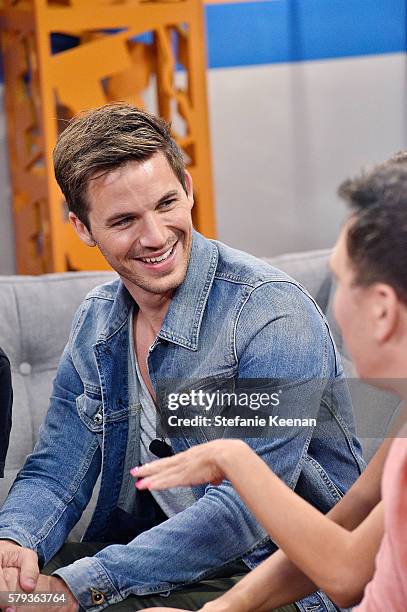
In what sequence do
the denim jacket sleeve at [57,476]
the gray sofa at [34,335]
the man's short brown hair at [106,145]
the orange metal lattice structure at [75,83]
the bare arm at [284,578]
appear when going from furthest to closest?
the orange metal lattice structure at [75,83] < the gray sofa at [34,335] < the denim jacket sleeve at [57,476] < the man's short brown hair at [106,145] < the bare arm at [284,578]

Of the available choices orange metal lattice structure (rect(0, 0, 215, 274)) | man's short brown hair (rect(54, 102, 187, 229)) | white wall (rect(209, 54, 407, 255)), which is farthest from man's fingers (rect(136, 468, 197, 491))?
white wall (rect(209, 54, 407, 255))

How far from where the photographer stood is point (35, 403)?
196cm

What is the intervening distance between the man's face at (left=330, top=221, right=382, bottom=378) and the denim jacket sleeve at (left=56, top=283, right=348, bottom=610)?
36cm

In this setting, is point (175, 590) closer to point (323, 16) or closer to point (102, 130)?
point (102, 130)

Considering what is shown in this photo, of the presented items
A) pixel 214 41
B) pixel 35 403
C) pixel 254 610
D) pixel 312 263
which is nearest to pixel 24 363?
pixel 35 403

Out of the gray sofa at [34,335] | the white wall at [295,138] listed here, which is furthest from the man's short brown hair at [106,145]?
the white wall at [295,138]

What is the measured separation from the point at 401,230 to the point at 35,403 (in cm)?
122

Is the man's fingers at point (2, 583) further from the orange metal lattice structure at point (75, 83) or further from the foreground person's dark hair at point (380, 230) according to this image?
the orange metal lattice structure at point (75, 83)

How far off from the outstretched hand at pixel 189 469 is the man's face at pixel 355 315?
0.48 feet

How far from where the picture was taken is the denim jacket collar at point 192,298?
4.91ft

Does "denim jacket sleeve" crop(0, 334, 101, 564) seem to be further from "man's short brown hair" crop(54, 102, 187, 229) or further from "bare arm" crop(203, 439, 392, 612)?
"bare arm" crop(203, 439, 392, 612)

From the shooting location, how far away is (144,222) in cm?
149

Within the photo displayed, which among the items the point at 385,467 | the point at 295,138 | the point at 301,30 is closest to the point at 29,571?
the point at 385,467

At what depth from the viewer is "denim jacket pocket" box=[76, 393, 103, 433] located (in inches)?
63.2
